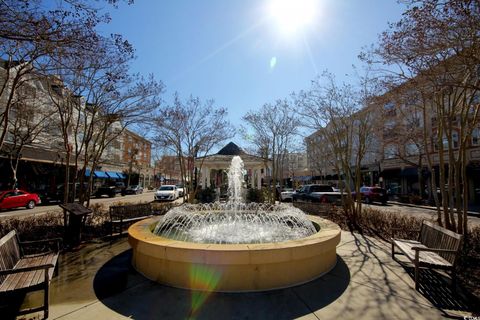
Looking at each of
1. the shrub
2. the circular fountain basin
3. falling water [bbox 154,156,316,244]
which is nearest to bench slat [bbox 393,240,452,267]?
the circular fountain basin

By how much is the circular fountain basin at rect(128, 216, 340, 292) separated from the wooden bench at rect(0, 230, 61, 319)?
4.92ft

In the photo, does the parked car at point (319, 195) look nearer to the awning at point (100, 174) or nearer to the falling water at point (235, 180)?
the falling water at point (235, 180)

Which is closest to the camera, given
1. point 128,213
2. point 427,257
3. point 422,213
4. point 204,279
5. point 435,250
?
point 204,279

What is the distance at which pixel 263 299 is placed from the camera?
390 cm

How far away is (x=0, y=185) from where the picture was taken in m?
24.5

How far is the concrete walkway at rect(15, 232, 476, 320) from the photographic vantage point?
351cm

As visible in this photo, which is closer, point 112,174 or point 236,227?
point 236,227

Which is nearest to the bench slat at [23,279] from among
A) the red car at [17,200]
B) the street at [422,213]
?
the street at [422,213]

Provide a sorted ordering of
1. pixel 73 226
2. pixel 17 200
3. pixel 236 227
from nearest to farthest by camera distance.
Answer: pixel 73 226 → pixel 236 227 → pixel 17 200

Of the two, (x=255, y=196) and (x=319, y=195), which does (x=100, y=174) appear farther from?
(x=319, y=195)

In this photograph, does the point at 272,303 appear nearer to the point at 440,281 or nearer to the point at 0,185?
the point at 440,281

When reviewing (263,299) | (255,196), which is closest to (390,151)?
(255,196)

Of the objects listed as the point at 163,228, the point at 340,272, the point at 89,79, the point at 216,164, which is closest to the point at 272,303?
the point at 340,272

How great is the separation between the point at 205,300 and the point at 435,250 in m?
4.01
